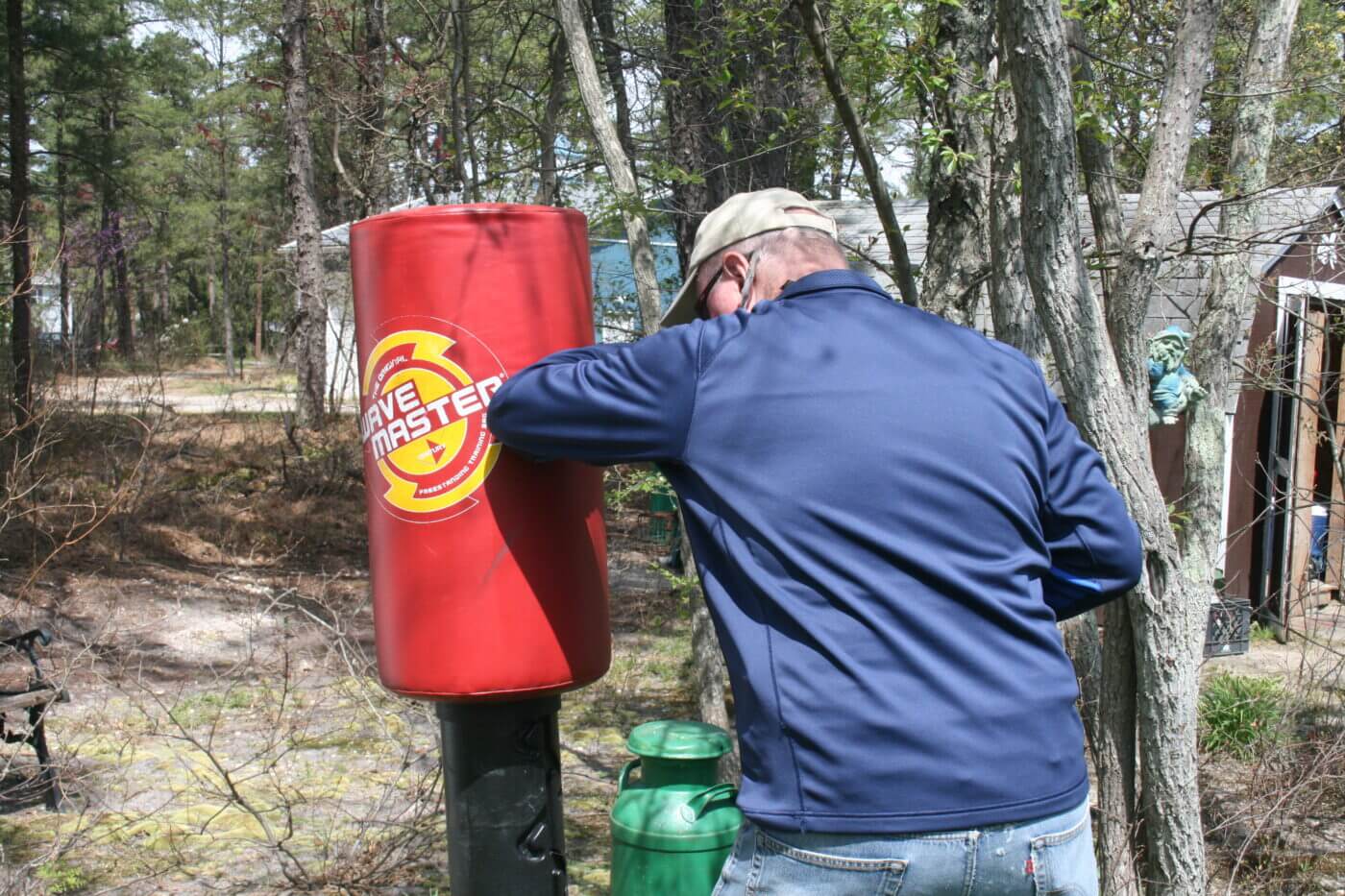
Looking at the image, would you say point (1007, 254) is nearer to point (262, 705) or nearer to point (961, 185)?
point (961, 185)

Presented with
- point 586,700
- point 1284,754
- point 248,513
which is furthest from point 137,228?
point 1284,754

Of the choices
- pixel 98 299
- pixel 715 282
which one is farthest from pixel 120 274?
pixel 715 282

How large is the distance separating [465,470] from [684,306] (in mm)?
548

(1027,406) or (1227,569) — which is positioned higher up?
(1027,406)

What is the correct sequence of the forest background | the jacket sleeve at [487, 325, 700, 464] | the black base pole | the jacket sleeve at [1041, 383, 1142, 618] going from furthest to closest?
the forest background
the black base pole
the jacket sleeve at [1041, 383, 1142, 618]
the jacket sleeve at [487, 325, 700, 464]

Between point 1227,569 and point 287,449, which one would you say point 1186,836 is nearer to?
point 1227,569

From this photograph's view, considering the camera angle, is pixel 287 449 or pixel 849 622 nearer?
pixel 849 622

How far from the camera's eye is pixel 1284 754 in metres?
4.70

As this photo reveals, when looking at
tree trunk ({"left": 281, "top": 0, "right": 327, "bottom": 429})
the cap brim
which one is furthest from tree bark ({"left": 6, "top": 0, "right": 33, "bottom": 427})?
the cap brim

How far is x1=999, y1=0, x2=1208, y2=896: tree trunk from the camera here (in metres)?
3.09

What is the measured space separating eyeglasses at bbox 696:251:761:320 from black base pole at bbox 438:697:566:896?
3.14 ft

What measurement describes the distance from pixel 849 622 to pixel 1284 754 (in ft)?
12.2

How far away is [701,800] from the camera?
9.36 ft

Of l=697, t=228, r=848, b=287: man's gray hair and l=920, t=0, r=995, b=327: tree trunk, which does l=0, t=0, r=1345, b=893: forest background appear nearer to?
l=920, t=0, r=995, b=327: tree trunk
